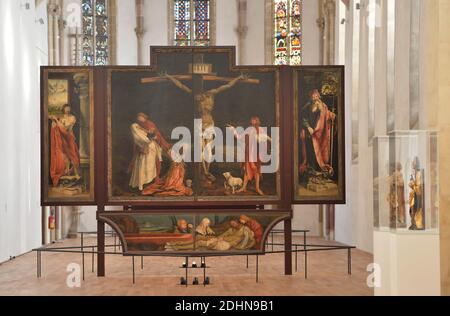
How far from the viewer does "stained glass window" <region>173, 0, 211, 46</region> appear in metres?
38.7

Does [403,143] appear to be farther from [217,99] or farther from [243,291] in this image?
[217,99]

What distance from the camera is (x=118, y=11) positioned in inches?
1503

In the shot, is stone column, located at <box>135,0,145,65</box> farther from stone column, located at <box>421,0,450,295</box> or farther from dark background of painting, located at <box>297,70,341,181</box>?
stone column, located at <box>421,0,450,295</box>

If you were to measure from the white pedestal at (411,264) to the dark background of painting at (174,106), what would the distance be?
7.82 metres

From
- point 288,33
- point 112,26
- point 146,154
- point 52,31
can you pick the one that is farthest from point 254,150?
point 112,26

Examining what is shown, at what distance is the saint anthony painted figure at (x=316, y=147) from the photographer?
66.9 ft

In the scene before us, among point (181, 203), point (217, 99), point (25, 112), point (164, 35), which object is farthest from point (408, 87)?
point (164, 35)

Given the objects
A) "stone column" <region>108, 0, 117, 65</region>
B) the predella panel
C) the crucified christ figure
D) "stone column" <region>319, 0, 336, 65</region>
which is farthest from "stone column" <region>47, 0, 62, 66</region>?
the predella panel

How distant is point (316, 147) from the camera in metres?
20.4

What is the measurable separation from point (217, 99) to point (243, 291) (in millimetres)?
5109

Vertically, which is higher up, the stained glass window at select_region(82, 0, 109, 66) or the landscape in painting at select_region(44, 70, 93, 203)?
the stained glass window at select_region(82, 0, 109, 66)

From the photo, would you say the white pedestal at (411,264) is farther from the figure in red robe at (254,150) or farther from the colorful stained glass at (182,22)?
the colorful stained glass at (182,22)

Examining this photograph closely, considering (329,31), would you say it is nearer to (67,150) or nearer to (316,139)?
(316,139)

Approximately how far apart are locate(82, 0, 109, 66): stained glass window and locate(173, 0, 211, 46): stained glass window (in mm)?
3222
